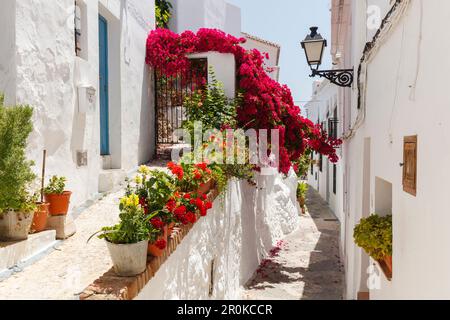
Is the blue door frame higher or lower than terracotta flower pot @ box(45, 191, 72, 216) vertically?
higher

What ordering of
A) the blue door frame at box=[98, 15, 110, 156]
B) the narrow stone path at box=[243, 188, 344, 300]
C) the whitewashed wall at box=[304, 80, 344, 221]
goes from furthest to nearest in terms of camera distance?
the whitewashed wall at box=[304, 80, 344, 221]
the narrow stone path at box=[243, 188, 344, 300]
the blue door frame at box=[98, 15, 110, 156]

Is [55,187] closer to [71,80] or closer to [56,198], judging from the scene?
[56,198]

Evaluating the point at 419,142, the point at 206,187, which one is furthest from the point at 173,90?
the point at 419,142

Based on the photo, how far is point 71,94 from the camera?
214 inches

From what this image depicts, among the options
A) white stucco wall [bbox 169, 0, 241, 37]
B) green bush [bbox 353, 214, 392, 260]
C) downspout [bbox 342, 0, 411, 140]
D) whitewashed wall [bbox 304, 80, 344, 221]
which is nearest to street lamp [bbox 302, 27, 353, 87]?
downspout [bbox 342, 0, 411, 140]

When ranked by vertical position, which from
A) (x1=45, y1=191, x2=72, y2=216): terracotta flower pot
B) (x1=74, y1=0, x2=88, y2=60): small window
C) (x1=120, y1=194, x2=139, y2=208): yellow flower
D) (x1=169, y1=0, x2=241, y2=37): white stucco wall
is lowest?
(x1=45, y1=191, x2=72, y2=216): terracotta flower pot

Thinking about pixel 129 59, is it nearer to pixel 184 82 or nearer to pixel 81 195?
pixel 184 82

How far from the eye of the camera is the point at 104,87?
729cm

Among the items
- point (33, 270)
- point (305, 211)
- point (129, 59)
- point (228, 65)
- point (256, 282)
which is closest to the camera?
point (33, 270)

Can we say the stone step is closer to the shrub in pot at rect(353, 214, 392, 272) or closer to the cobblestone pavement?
the cobblestone pavement

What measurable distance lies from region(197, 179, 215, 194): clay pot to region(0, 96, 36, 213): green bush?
6.53ft

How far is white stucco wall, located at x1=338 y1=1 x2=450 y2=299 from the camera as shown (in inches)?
74.1
